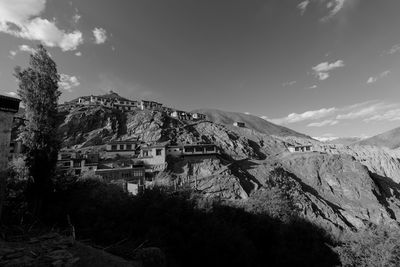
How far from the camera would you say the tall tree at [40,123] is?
15656 mm

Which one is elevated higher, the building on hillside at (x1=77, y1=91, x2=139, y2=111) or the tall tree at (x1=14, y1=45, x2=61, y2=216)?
the building on hillside at (x1=77, y1=91, x2=139, y2=111)

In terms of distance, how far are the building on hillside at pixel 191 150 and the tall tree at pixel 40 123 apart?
39.6 meters

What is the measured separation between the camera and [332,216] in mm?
51000

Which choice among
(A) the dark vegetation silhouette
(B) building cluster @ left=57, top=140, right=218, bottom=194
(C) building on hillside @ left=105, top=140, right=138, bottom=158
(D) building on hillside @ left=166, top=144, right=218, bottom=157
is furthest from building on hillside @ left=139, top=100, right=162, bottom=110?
(A) the dark vegetation silhouette

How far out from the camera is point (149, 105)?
101 metres

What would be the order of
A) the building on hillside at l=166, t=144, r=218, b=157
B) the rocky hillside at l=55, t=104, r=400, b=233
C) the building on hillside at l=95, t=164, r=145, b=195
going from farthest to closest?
the building on hillside at l=166, t=144, r=218, b=157
the rocky hillside at l=55, t=104, r=400, b=233
the building on hillside at l=95, t=164, r=145, b=195

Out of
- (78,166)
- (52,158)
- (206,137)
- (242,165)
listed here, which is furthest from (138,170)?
(206,137)

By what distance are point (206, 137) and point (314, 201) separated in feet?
137

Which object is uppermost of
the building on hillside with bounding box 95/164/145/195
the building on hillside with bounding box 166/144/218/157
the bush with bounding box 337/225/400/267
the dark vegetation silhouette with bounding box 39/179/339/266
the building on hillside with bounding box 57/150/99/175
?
the building on hillside with bounding box 166/144/218/157

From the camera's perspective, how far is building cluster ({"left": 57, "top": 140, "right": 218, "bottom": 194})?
44781mm

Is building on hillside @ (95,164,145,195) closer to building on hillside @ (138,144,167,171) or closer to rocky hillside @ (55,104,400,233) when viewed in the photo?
building on hillside @ (138,144,167,171)

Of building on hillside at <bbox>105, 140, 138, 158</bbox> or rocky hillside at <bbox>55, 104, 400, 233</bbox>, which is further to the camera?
building on hillside at <bbox>105, 140, 138, 158</bbox>

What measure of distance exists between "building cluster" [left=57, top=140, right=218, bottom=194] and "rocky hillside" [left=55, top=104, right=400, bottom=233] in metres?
3.53

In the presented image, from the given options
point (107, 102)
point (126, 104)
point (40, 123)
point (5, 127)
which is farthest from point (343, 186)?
point (107, 102)
